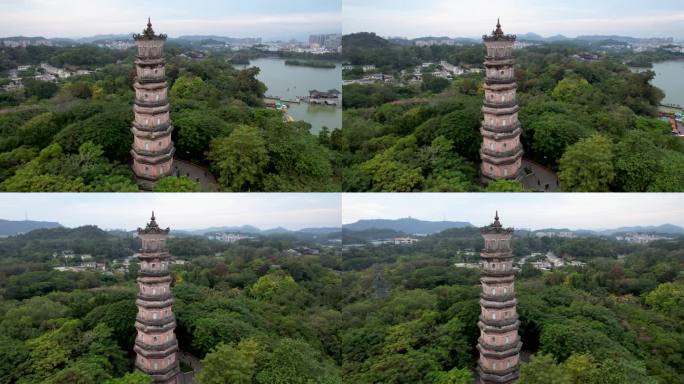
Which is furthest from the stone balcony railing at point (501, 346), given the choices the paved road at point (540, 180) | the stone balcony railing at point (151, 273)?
the stone balcony railing at point (151, 273)

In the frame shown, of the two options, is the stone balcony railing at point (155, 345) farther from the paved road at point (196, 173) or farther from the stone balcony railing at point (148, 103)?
the stone balcony railing at point (148, 103)

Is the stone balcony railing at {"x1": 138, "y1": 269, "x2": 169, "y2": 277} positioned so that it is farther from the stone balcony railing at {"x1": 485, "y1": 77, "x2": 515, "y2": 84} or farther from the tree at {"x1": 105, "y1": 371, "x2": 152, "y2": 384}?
the stone balcony railing at {"x1": 485, "y1": 77, "x2": 515, "y2": 84}

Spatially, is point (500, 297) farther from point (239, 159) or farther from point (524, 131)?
point (239, 159)

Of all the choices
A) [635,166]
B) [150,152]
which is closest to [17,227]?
[150,152]

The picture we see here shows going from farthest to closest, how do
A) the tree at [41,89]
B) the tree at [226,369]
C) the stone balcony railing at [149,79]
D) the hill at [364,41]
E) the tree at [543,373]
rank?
the tree at [41,89] < the hill at [364,41] < the stone balcony railing at [149,79] < the tree at [226,369] < the tree at [543,373]

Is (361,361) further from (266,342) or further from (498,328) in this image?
(498,328)

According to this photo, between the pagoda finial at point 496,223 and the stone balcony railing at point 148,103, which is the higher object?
the stone balcony railing at point 148,103

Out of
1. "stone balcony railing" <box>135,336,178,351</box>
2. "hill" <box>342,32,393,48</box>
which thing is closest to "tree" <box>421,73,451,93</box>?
"hill" <box>342,32,393,48</box>

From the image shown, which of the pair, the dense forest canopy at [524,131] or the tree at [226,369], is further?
the dense forest canopy at [524,131]
